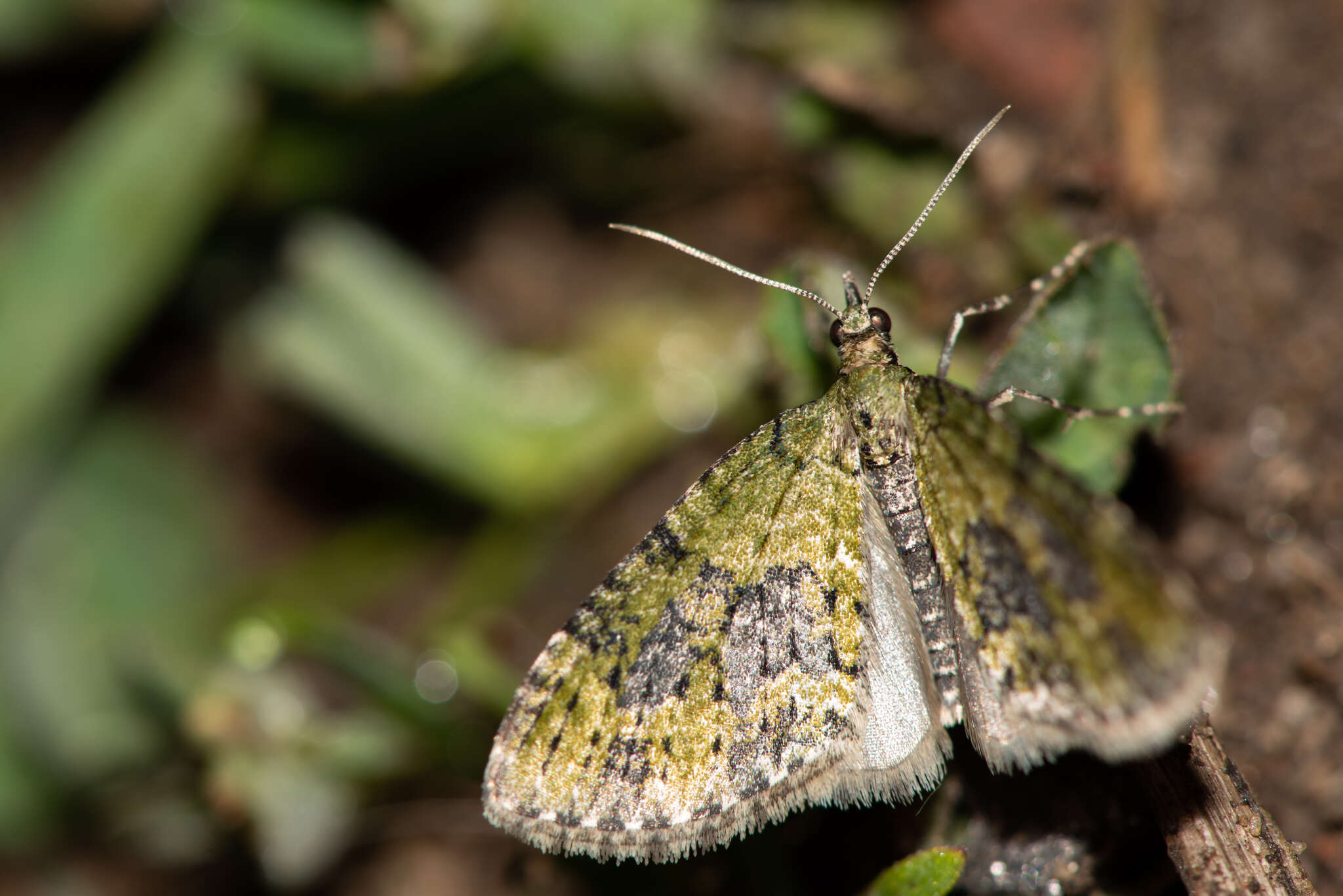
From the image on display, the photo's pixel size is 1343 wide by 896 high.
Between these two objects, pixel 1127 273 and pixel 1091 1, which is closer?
pixel 1127 273

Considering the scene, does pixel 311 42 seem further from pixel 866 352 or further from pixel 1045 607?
pixel 1045 607

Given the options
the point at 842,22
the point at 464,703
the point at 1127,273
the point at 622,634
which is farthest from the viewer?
the point at 842,22

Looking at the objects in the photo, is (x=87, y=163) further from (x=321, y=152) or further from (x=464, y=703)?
(x=464, y=703)

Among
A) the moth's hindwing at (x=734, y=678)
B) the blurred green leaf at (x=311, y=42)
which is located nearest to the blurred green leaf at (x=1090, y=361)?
the moth's hindwing at (x=734, y=678)

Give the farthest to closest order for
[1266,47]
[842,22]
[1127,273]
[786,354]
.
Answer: [842,22] < [1266,47] < [786,354] < [1127,273]

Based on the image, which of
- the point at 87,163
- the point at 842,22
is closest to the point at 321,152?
the point at 87,163

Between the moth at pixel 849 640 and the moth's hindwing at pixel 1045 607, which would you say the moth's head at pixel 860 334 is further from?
the moth's hindwing at pixel 1045 607

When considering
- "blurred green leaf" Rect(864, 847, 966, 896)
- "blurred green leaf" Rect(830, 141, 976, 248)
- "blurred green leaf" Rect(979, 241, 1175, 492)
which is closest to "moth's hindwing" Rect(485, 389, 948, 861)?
"blurred green leaf" Rect(864, 847, 966, 896)

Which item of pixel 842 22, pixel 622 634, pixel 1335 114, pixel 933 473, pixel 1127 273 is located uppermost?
pixel 842 22
